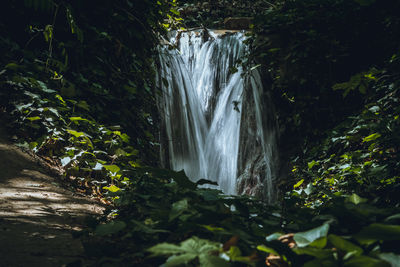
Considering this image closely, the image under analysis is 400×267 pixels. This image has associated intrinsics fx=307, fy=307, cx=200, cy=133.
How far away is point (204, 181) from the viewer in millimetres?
1458

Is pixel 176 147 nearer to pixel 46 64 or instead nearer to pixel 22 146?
pixel 46 64

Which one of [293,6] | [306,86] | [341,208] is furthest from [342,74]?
[341,208]

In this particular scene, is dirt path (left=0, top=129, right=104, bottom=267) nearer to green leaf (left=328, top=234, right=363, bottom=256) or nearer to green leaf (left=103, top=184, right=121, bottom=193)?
green leaf (left=103, top=184, right=121, bottom=193)

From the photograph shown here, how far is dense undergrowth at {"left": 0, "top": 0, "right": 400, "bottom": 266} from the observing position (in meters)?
0.93

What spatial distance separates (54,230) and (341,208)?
140 cm

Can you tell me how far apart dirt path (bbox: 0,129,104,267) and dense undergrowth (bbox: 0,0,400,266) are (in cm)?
16

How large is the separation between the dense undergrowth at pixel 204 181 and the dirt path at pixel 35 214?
16 centimetres

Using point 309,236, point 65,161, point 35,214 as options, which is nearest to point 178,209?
point 309,236

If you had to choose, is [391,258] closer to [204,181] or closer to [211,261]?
[211,261]

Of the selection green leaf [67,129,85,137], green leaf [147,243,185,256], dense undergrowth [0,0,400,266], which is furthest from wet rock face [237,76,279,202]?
green leaf [147,243,185,256]

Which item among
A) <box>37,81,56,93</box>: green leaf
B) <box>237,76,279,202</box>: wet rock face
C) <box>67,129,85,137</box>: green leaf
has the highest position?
<box>37,81,56,93</box>: green leaf

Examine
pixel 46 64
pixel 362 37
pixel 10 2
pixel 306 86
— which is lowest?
pixel 306 86

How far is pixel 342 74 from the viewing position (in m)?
5.42

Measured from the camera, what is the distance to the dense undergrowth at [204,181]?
0.93 metres
